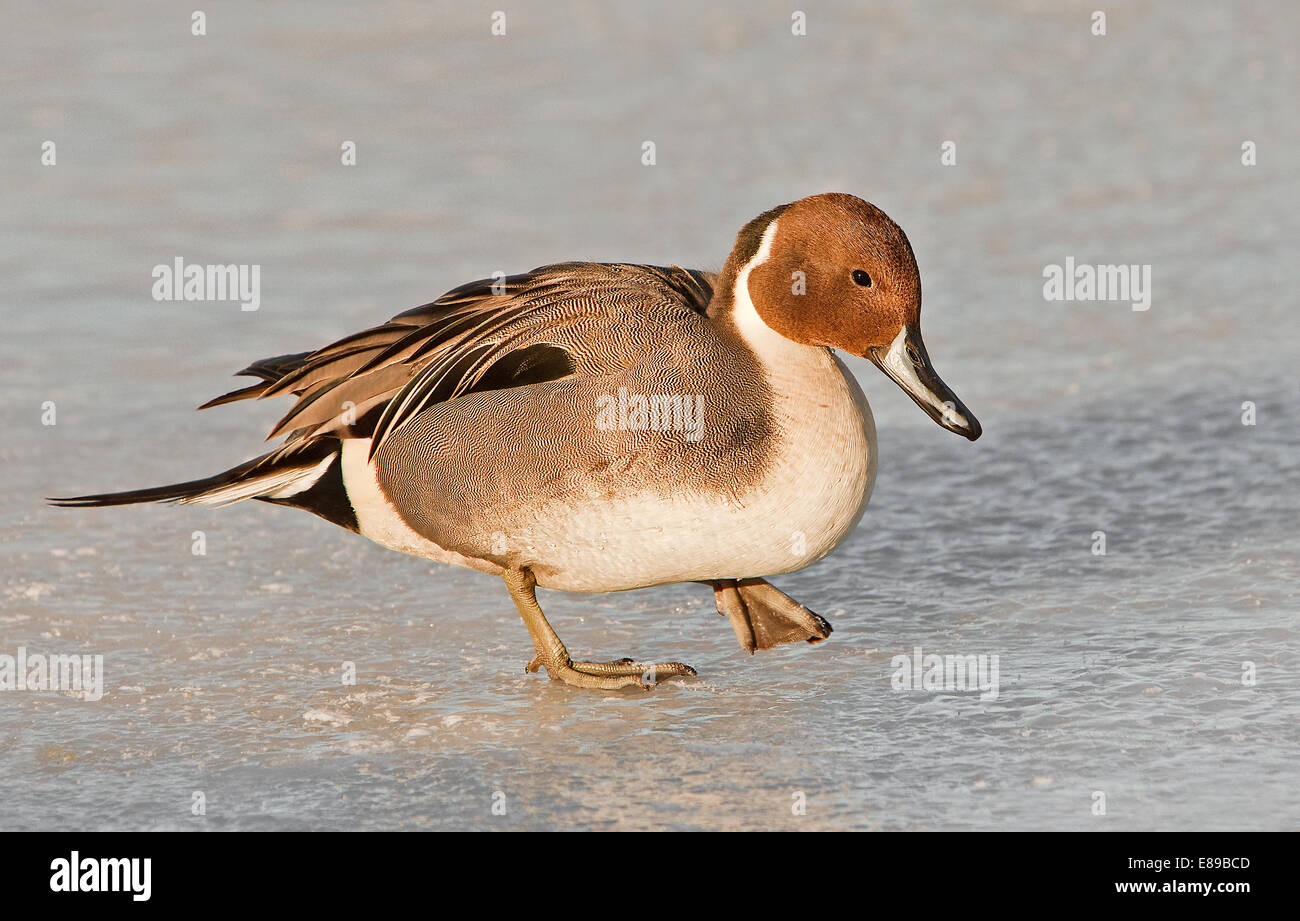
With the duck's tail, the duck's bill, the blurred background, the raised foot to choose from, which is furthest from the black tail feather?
the duck's bill

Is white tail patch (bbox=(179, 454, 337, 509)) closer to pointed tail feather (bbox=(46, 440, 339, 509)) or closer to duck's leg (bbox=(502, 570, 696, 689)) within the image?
pointed tail feather (bbox=(46, 440, 339, 509))

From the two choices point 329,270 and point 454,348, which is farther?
point 329,270

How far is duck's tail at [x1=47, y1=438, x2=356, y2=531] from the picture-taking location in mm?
4098

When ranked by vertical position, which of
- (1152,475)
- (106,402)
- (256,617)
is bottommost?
(256,617)

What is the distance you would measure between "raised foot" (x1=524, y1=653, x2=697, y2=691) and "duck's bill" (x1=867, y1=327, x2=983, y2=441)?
2.77 feet

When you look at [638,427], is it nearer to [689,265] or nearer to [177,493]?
[177,493]

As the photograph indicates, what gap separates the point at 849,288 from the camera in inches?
150

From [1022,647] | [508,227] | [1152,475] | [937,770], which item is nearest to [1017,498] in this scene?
[1152,475]

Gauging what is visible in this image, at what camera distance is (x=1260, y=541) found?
464 cm

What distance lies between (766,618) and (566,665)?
528mm

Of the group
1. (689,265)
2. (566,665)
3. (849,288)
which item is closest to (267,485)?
(566,665)

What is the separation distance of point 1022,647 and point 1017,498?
3.71 ft

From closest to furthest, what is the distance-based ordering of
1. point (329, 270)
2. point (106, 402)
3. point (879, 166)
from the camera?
point (106, 402) → point (329, 270) → point (879, 166)

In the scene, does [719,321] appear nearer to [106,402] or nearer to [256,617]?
[256,617]
